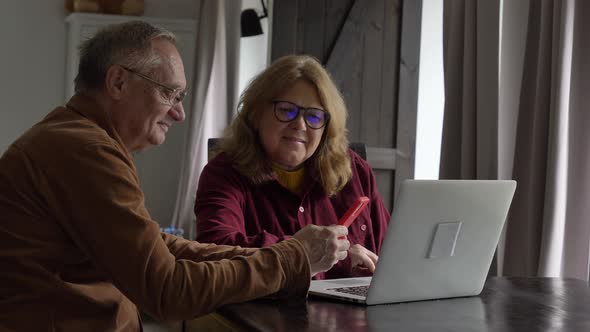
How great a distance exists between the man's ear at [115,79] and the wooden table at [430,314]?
17.2 inches

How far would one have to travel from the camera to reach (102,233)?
4.02 feet

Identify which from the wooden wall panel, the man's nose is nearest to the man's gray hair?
the man's nose

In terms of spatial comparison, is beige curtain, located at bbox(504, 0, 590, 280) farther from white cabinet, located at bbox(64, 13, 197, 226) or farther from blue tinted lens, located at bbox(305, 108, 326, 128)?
white cabinet, located at bbox(64, 13, 197, 226)

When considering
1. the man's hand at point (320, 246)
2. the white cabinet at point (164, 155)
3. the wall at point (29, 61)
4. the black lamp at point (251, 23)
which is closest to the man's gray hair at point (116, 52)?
the man's hand at point (320, 246)

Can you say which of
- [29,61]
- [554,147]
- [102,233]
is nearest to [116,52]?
[102,233]

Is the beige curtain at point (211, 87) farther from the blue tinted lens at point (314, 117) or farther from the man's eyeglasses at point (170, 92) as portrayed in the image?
the man's eyeglasses at point (170, 92)

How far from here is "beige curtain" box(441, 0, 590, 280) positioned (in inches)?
83.5

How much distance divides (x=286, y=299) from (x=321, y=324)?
195 mm

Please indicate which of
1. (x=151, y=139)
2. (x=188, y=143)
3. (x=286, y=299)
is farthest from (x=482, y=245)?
(x=188, y=143)

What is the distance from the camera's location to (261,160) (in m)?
2.12

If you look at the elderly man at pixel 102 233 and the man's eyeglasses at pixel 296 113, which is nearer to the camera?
the elderly man at pixel 102 233

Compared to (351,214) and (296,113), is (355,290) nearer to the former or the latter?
(351,214)

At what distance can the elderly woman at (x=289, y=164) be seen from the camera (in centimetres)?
204

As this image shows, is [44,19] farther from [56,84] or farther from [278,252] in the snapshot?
[278,252]
